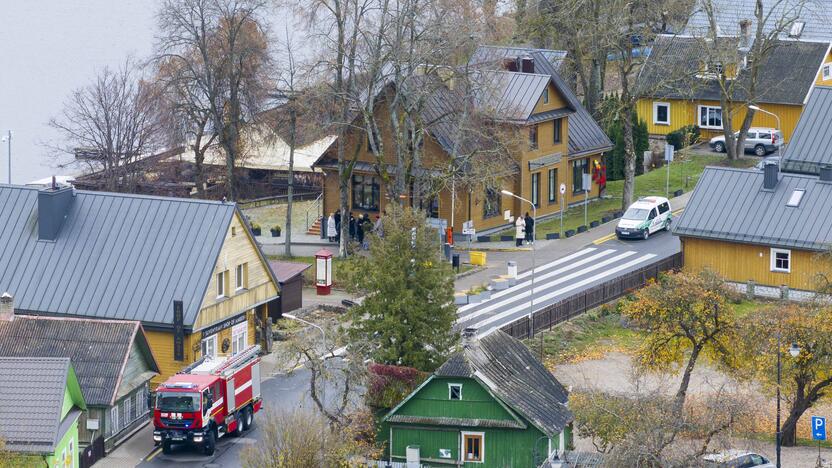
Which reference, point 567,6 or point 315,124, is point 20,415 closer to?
point 315,124

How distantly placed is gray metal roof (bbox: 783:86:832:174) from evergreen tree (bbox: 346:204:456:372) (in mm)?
28712

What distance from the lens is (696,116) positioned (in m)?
101

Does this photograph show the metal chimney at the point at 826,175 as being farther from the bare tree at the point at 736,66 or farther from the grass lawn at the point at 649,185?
the bare tree at the point at 736,66

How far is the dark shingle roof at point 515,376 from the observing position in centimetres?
5369

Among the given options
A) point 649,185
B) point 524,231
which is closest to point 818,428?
point 524,231

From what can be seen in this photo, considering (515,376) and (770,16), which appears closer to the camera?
(515,376)

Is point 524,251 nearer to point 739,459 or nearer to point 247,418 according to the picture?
point 247,418

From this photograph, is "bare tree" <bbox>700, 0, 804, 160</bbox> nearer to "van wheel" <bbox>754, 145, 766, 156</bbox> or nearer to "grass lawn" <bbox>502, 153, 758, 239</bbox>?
"van wheel" <bbox>754, 145, 766, 156</bbox>

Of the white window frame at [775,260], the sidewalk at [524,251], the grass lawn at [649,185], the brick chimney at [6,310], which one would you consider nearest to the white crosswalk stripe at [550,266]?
the sidewalk at [524,251]

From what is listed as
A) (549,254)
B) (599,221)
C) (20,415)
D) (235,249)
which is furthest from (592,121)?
(20,415)

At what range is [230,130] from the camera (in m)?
84.8

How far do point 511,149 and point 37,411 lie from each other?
38.6m

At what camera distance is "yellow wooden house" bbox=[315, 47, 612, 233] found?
269 feet

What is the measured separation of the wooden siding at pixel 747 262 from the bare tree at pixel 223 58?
23330 millimetres
